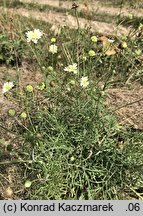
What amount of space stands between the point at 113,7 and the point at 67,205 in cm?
320

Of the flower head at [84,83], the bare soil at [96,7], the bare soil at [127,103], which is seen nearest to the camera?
the flower head at [84,83]

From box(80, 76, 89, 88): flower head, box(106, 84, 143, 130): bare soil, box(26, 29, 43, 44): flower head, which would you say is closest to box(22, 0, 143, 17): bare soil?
box(106, 84, 143, 130): bare soil

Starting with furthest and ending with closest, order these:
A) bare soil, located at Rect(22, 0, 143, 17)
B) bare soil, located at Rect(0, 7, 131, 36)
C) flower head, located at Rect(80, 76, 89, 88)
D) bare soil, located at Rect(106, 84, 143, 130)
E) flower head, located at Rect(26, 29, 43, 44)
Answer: bare soil, located at Rect(22, 0, 143, 17) → bare soil, located at Rect(0, 7, 131, 36) → bare soil, located at Rect(106, 84, 143, 130) → flower head, located at Rect(26, 29, 43, 44) → flower head, located at Rect(80, 76, 89, 88)

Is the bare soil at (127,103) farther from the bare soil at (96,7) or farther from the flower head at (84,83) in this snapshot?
the bare soil at (96,7)

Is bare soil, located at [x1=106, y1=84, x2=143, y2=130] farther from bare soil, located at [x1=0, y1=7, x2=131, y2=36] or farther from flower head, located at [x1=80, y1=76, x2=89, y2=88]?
bare soil, located at [x1=0, y1=7, x2=131, y2=36]

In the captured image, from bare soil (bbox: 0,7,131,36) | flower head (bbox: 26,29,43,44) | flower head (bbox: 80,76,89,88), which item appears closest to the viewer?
flower head (bbox: 80,76,89,88)

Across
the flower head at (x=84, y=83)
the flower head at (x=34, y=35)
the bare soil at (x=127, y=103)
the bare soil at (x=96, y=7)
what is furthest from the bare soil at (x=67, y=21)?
the flower head at (x=84, y=83)

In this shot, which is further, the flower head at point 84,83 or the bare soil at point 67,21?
the bare soil at point 67,21

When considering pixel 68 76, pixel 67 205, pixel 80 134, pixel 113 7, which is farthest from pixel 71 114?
pixel 113 7

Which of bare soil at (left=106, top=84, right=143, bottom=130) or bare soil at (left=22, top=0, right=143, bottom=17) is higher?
bare soil at (left=22, top=0, right=143, bottom=17)

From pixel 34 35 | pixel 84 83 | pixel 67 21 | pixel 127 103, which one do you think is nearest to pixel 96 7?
pixel 67 21


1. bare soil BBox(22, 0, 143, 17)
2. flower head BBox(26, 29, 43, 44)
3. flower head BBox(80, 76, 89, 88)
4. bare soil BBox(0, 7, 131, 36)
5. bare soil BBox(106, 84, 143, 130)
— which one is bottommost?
bare soil BBox(106, 84, 143, 130)

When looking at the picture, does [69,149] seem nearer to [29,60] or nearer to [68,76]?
[68,76]

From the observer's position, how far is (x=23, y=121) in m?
3.59
